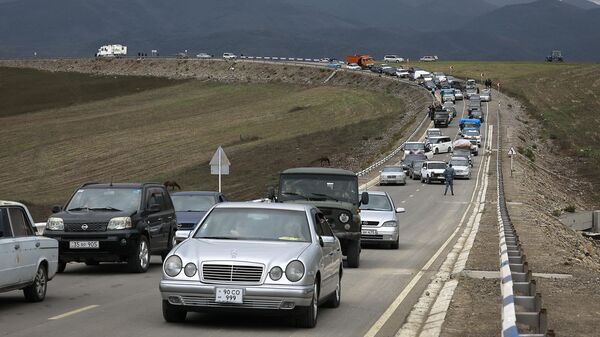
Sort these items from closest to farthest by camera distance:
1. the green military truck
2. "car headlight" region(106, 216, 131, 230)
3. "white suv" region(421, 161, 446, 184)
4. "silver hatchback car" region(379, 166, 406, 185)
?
1. "car headlight" region(106, 216, 131, 230)
2. the green military truck
3. "silver hatchback car" region(379, 166, 406, 185)
4. "white suv" region(421, 161, 446, 184)

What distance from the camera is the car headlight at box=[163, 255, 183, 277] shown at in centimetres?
1375

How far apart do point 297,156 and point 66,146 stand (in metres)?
21.4

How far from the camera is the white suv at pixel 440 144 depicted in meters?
80.8

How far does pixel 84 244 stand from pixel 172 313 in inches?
284

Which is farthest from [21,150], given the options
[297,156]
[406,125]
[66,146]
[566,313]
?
[566,313]

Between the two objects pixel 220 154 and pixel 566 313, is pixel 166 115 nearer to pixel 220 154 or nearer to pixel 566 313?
pixel 220 154

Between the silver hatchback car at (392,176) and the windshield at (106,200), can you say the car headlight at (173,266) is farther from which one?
the silver hatchback car at (392,176)

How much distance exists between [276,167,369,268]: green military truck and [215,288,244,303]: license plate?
9.01 meters

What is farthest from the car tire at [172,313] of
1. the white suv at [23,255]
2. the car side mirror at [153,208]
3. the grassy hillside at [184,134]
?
the grassy hillside at [184,134]

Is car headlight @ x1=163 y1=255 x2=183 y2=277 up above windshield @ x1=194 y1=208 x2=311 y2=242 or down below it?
below

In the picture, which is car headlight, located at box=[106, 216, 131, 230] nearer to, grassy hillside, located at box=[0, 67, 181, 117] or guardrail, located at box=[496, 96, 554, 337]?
guardrail, located at box=[496, 96, 554, 337]

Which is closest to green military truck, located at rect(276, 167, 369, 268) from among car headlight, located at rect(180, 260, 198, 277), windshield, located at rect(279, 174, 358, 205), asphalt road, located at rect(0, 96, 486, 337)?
windshield, located at rect(279, 174, 358, 205)

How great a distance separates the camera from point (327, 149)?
255 ft

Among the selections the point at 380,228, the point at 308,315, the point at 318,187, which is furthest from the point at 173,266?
the point at 380,228
